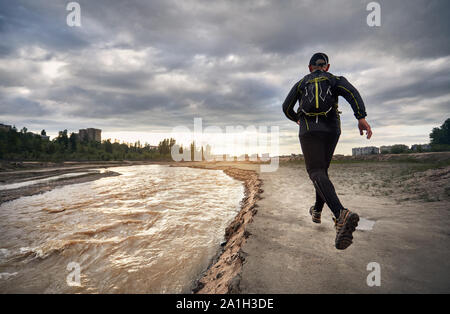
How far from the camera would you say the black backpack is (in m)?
2.56

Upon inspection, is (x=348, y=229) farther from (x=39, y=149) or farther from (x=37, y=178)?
(x=39, y=149)

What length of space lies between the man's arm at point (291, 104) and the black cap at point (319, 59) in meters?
0.47

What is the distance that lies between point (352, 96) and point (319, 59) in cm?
85

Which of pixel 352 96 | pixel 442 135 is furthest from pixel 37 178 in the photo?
pixel 442 135

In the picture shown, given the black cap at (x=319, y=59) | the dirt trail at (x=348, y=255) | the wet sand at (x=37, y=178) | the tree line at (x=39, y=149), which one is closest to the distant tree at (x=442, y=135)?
the dirt trail at (x=348, y=255)

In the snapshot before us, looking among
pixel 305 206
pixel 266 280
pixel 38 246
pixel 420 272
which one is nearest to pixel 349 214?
pixel 420 272

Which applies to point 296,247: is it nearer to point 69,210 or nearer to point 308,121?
point 308,121

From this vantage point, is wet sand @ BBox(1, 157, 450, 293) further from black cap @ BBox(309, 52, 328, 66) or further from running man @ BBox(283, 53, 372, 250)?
black cap @ BBox(309, 52, 328, 66)

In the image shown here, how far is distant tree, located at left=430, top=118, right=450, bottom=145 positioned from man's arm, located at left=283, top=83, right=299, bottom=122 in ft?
214

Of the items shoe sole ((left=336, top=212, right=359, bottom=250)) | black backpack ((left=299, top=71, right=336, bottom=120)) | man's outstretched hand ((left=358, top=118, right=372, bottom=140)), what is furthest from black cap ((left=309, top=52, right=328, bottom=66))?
shoe sole ((left=336, top=212, right=359, bottom=250))

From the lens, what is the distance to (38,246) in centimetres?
356

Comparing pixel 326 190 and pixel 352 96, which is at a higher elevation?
pixel 352 96

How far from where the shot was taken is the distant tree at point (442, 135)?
4469cm

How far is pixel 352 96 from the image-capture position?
101 inches
